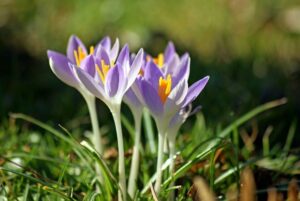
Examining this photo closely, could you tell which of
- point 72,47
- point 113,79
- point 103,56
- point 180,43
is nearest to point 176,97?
point 113,79

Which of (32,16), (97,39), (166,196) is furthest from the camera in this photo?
(32,16)

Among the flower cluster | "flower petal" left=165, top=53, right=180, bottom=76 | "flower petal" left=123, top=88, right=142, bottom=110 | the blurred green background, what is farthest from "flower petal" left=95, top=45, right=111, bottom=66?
the blurred green background

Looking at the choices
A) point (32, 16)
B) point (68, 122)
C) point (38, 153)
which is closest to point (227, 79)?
point (68, 122)

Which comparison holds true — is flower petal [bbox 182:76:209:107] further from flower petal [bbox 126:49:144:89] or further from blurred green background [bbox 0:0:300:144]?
blurred green background [bbox 0:0:300:144]

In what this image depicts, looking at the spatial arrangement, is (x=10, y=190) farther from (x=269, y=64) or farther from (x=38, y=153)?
(x=269, y=64)

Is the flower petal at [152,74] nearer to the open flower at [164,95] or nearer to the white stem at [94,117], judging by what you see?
the open flower at [164,95]

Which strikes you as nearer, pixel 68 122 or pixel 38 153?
pixel 38 153
